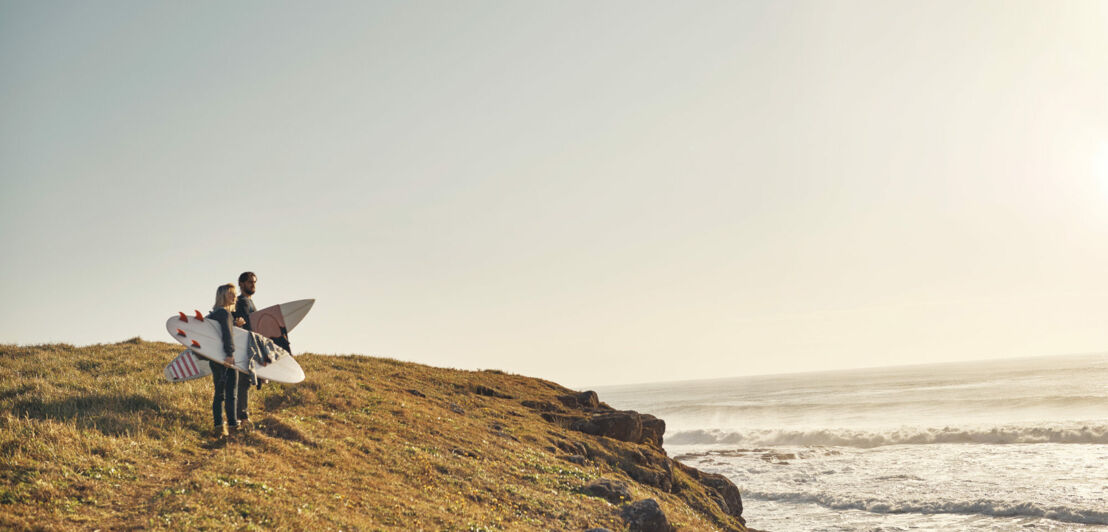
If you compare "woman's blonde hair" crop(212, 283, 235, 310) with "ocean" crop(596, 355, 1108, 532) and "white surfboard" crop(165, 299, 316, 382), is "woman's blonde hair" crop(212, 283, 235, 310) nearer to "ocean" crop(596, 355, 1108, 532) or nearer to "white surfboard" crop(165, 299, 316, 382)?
"white surfboard" crop(165, 299, 316, 382)

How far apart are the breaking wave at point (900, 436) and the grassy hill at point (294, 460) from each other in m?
38.0

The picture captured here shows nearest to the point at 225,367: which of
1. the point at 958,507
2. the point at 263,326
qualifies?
the point at 263,326

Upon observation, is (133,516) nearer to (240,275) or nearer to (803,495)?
(240,275)

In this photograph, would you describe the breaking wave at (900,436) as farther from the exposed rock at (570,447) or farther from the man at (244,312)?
the man at (244,312)

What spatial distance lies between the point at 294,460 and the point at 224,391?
2.37 m

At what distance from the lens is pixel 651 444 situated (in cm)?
2394

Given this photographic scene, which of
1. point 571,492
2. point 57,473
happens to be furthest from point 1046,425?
point 57,473

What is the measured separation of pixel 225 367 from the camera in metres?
12.4

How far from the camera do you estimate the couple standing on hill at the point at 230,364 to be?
1222 cm

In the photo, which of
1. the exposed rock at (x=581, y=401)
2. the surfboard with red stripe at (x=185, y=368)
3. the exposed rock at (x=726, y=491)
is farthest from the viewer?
the exposed rock at (x=581, y=401)

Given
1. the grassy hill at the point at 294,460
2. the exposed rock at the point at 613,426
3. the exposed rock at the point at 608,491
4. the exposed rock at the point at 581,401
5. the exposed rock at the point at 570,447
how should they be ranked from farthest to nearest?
the exposed rock at the point at 581,401 → the exposed rock at the point at 613,426 → the exposed rock at the point at 570,447 → the exposed rock at the point at 608,491 → the grassy hill at the point at 294,460

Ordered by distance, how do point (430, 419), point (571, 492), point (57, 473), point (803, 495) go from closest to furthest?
point (57, 473)
point (571, 492)
point (430, 419)
point (803, 495)

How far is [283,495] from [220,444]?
2906 mm

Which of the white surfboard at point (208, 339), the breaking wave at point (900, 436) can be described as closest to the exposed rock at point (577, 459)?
the white surfboard at point (208, 339)
